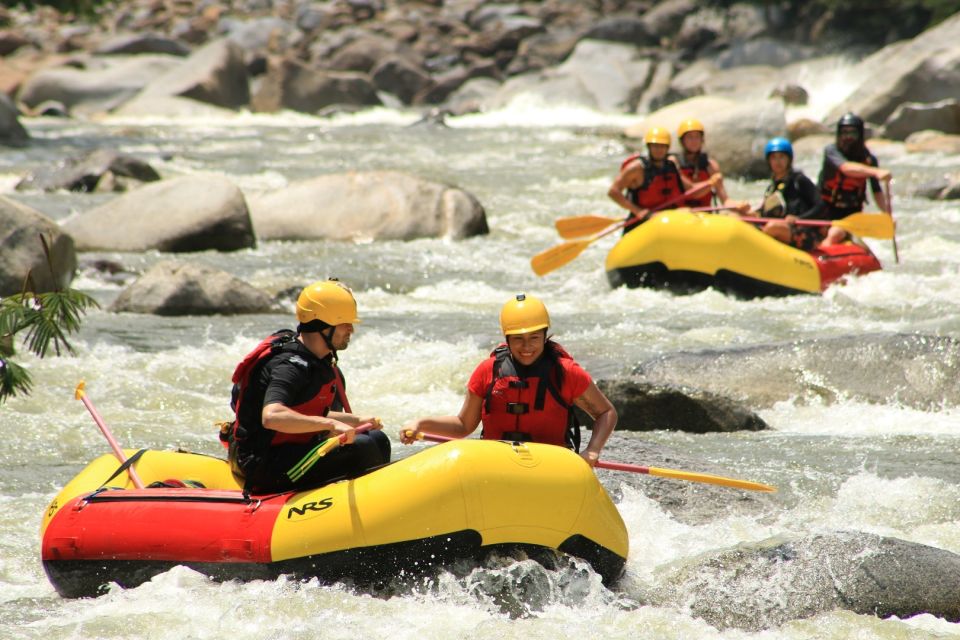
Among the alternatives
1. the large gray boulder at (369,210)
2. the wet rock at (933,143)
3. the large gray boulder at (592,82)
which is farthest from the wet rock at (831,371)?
the large gray boulder at (592,82)

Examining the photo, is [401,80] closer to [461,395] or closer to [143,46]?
[143,46]

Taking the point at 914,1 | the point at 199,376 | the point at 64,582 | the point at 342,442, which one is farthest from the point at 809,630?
the point at 914,1

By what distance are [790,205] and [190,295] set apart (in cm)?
456

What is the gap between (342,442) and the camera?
417 centimetres

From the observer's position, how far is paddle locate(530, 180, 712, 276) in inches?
375

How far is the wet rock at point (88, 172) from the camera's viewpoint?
14.7 meters

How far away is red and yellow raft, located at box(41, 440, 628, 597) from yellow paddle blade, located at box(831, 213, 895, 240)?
6.04m

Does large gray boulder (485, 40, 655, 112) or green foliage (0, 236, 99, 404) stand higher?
green foliage (0, 236, 99, 404)

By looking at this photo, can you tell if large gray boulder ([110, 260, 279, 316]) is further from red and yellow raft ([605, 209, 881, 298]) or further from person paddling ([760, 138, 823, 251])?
person paddling ([760, 138, 823, 251])

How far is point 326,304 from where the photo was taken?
4.36 m

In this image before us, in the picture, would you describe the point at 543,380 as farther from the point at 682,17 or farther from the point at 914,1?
the point at 682,17

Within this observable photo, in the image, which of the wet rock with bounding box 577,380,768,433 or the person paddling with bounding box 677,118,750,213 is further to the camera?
the person paddling with bounding box 677,118,750,213

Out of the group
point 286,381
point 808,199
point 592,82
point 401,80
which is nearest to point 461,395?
point 286,381

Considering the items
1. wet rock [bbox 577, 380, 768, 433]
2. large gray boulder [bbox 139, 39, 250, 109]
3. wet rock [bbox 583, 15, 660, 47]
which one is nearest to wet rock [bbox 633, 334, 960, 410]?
wet rock [bbox 577, 380, 768, 433]
